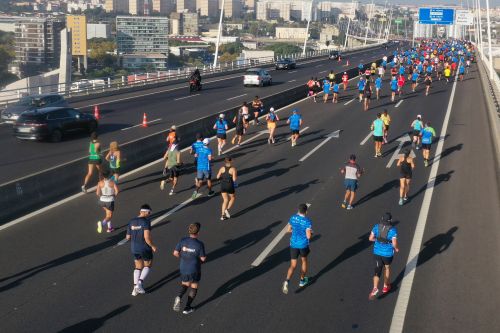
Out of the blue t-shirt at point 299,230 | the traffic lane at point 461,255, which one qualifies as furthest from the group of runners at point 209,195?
the traffic lane at point 461,255

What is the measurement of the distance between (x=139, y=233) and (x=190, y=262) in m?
1.23

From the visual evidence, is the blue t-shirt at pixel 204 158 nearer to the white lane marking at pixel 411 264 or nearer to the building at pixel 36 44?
the white lane marking at pixel 411 264

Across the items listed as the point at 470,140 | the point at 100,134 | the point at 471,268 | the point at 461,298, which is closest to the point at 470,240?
the point at 471,268

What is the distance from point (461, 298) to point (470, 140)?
17.6 meters

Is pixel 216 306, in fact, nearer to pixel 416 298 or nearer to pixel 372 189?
pixel 416 298

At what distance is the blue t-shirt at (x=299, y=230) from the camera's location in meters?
10.7

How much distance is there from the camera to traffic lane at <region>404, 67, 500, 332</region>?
9.83 metres

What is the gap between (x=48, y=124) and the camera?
81.5 feet

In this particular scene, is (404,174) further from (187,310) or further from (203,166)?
(187,310)

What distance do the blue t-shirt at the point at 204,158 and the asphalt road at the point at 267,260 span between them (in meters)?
0.84

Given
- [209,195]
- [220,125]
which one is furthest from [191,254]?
[220,125]

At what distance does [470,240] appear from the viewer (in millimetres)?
13719

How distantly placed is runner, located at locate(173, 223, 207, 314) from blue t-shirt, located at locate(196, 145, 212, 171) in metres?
7.22

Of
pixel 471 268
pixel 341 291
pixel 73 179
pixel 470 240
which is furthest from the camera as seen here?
pixel 73 179
